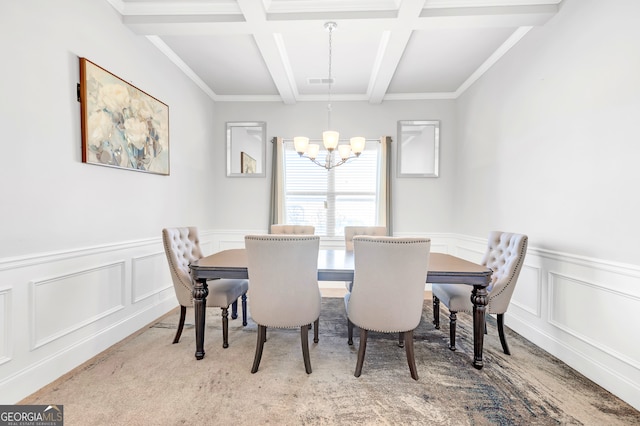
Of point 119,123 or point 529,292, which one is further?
point 529,292

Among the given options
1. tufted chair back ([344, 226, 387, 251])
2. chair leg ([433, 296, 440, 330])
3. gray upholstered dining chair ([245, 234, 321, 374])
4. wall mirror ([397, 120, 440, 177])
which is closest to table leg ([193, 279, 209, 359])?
gray upholstered dining chair ([245, 234, 321, 374])

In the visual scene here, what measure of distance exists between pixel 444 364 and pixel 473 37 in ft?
9.94

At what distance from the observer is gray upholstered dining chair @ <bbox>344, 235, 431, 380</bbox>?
1.79 metres

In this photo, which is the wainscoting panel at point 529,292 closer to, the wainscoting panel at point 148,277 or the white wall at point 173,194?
the white wall at point 173,194

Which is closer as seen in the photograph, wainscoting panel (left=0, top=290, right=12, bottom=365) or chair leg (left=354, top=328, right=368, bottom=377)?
wainscoting panel (left=0, top=290, right=12, bottom=365)

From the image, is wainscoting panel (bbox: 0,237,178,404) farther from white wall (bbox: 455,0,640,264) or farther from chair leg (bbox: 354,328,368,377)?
white wall (bbox: 455,0,640,264)

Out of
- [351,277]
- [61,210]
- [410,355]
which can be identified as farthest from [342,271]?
[61,210]

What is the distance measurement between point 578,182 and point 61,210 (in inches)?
146

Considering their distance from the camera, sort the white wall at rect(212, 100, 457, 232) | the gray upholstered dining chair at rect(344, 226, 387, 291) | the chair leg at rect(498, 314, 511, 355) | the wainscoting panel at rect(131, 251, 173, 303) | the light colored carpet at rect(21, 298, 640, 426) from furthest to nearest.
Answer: the white wall at rect(212, 100, 457, 232), the gray upholstered dining chair at rect(344, 226, 387, 291), the wainscoting panel at rect(131, 251, 173, 303), the chair leg at rect(498, 314, 511, 355), the light colored carpet at rect(21, 298, 640, 426)

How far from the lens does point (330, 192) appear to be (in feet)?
14.6

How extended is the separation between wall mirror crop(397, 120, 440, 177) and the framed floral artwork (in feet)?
10.5

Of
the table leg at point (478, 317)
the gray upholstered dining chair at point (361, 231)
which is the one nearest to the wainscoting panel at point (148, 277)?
the gray upholstered dining chair at point (361, 231)

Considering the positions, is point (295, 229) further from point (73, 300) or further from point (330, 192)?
point (73, 300)

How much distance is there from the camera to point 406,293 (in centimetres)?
185
